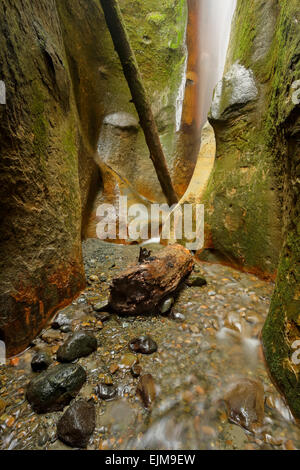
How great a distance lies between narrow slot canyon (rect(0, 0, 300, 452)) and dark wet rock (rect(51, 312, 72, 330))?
0.05ft

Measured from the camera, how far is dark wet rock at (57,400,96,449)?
108 centimetres

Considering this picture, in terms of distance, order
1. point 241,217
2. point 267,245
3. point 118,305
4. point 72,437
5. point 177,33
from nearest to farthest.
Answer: point 72,437 → point 118,305 → point 267,245 → point 241,217 → point 177,33

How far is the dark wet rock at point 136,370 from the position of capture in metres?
1.46

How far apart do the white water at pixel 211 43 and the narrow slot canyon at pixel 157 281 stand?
3318 millimetres

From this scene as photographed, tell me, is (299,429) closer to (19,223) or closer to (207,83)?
(19,223)

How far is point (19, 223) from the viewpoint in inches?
63.5

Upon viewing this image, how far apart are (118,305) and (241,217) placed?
214cm

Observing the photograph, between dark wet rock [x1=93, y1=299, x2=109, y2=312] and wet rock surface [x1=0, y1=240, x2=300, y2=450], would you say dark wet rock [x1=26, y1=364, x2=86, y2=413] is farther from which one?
dark wet rock [x1=93, y1=299, x2=109, y2=312]

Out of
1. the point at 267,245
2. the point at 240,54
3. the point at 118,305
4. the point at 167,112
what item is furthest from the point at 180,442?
the point at 167,112

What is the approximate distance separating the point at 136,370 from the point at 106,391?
0.24 m

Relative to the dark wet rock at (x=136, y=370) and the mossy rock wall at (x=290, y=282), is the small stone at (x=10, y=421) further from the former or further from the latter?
the mossy rock wall at (x=290, y=282)

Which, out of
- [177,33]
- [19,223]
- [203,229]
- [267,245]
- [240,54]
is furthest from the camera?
[177,33]

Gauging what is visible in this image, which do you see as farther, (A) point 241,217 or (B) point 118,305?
(A) point 241,217

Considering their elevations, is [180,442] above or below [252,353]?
below
